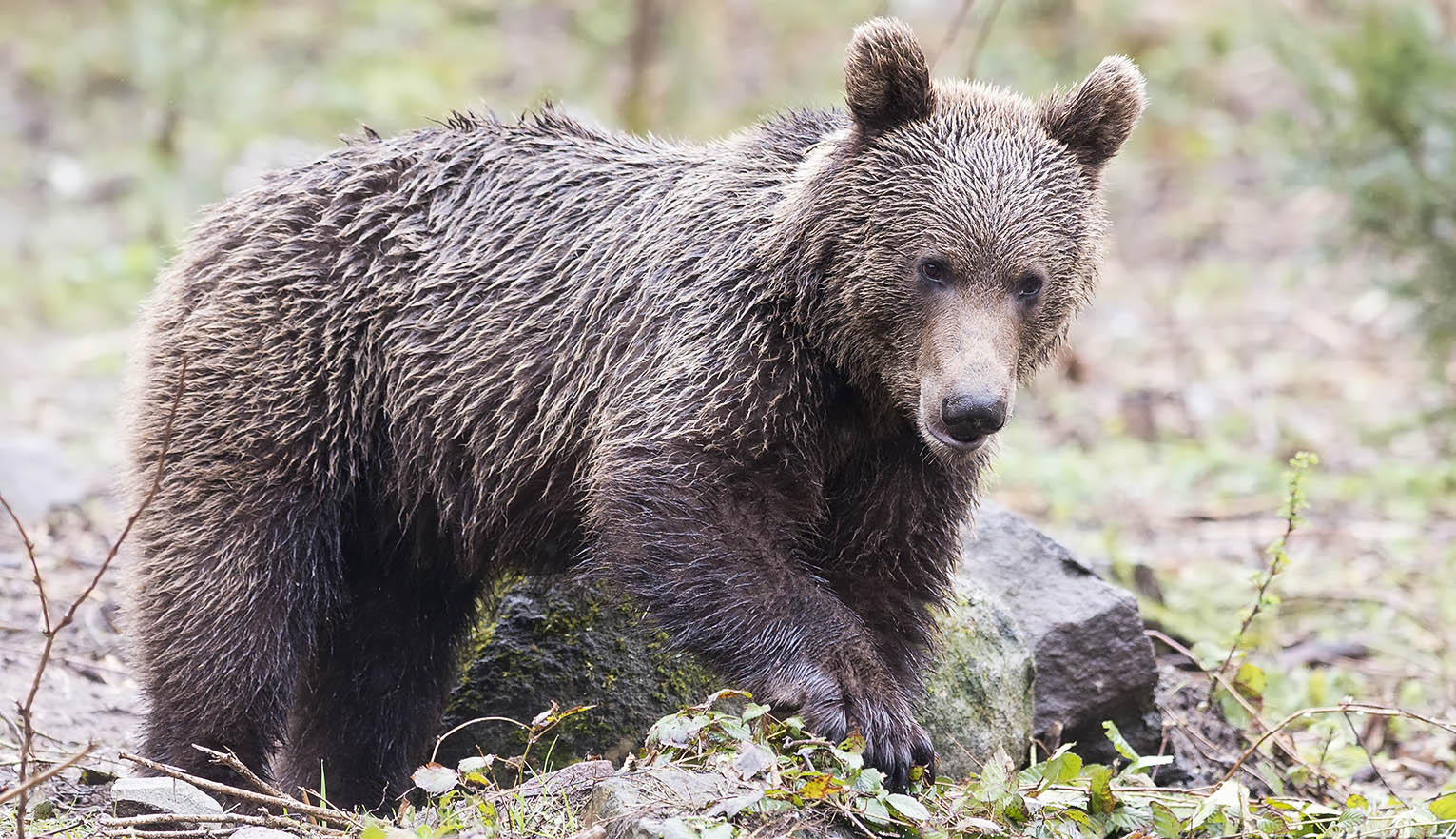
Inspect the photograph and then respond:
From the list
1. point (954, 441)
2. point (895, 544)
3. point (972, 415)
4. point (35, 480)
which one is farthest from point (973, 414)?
point (35, 480)

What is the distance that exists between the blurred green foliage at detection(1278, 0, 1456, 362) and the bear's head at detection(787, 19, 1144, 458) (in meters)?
6.23

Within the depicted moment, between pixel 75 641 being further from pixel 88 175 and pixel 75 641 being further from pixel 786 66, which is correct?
pixel 786 66

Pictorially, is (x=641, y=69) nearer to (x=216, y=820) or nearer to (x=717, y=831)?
(x=216, y=820)

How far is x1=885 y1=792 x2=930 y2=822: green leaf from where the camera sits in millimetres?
4281

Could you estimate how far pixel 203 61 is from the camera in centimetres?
1470

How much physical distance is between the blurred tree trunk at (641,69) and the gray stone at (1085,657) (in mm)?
9290

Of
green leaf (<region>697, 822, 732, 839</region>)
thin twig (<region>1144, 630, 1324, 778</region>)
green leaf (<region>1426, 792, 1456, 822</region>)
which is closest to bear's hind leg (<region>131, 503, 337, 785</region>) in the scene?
green leaf (<region>697, 822, 732, 839</region>)

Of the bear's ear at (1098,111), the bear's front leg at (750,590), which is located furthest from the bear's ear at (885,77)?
the bear's front leg at (750,590)

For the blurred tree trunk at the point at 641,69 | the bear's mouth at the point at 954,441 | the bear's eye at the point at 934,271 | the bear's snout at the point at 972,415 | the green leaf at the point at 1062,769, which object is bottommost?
the green leaf at the point at 1062,769

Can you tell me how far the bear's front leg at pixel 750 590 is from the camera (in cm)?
461

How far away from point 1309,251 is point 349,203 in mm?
8521

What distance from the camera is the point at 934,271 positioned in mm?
4949

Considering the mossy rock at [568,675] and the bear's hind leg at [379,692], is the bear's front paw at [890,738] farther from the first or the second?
the bear's hind leg at [379,692]

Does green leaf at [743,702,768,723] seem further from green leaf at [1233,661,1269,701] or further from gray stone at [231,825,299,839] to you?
green leaf at [1233,661,1269,701]
